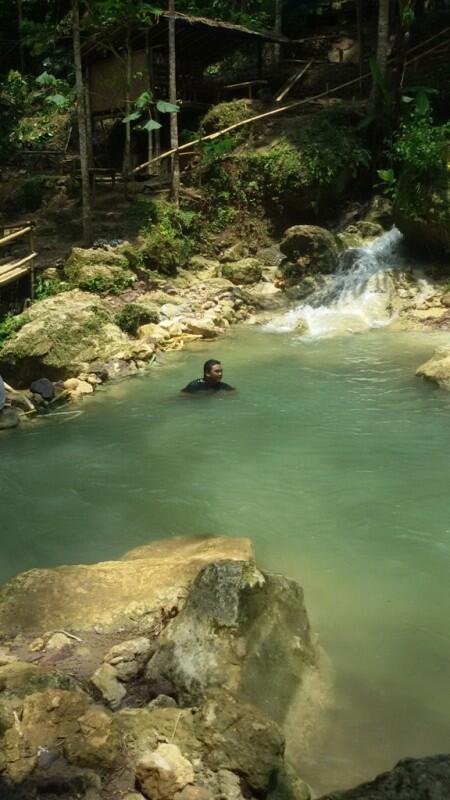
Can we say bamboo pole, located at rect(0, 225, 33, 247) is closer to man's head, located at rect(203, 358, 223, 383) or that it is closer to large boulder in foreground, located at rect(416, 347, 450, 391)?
man's head, located at rect(203, 358, 223, 383)

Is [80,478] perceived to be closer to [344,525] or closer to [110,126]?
[344,525]

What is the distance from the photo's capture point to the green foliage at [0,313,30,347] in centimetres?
1159

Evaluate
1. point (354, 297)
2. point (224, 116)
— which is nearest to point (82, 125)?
point (224, 116)

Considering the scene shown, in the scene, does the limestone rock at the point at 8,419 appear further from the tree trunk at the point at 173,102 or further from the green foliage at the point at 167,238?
the tree trunk at the point at 173,102

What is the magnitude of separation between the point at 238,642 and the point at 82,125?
1376cm

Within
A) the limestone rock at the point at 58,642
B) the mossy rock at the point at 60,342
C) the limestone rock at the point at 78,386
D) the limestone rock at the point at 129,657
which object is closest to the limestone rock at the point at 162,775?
the limestone rock at the point at 129,657

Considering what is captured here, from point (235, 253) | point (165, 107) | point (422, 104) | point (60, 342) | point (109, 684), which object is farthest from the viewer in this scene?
point (235, 253)

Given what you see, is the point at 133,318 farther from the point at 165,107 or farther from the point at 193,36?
the point at 193,36

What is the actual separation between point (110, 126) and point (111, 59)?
384 cm

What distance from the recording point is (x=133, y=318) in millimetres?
12984

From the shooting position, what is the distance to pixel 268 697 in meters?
3.65

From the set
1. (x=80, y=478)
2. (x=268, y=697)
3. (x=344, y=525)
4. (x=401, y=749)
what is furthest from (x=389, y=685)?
(x=80, y=478)

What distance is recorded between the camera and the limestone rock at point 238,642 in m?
3.64

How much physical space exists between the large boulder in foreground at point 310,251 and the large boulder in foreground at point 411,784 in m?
13.6
